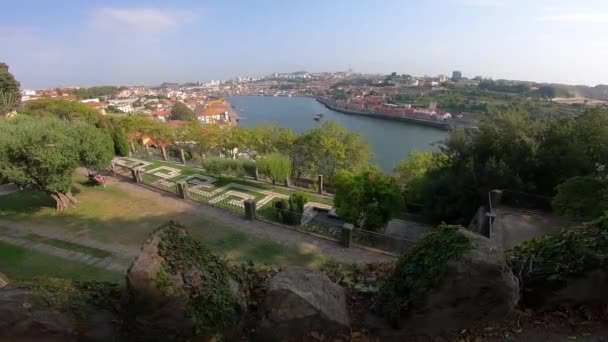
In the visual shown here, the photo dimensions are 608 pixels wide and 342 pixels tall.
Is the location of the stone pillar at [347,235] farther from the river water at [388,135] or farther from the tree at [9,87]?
Answer: the tree at [9,87]

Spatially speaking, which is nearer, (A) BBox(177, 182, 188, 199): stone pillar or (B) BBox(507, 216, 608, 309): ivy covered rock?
(B) BBox(507, 216, 608, 309): ivy covered rock

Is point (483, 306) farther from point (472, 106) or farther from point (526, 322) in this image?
point (472, 106)

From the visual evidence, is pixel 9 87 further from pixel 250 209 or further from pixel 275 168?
pixel 250 209

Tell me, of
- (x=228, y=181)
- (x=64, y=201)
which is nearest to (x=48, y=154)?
(x=64, y=201)

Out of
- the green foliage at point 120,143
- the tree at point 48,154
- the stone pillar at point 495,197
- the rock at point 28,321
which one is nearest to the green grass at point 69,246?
the tree at point 48,154

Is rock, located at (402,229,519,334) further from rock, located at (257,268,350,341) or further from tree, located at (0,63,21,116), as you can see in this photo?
tree, located at (0,63,21,116)

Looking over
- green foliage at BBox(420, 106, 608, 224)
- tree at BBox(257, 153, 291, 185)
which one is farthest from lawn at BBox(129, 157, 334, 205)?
green foliage at BBox(420, 106, 608, 224)

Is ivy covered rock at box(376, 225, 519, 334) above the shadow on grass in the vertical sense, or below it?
above
